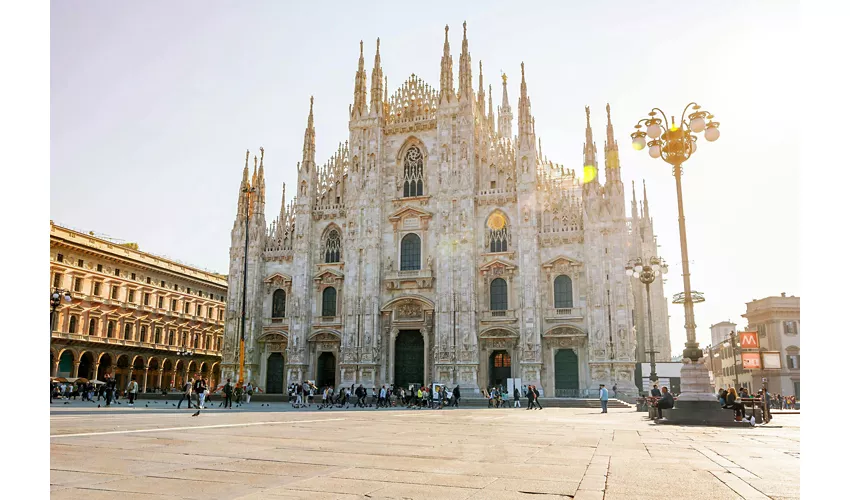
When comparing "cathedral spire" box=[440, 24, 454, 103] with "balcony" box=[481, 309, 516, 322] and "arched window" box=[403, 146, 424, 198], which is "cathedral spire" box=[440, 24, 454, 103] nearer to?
"arched window" box=[403, 146, 424, 198]

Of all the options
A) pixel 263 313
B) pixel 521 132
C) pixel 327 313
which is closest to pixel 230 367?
pixel 263 313

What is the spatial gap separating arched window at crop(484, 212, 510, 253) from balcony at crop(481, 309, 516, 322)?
3.86m

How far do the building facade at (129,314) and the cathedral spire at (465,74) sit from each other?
27.5m

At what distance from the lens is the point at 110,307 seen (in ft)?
152

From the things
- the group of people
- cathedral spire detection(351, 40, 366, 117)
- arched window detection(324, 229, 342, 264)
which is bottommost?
the group of people

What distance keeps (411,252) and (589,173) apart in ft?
40.1

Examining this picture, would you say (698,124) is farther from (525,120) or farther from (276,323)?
(276,323)

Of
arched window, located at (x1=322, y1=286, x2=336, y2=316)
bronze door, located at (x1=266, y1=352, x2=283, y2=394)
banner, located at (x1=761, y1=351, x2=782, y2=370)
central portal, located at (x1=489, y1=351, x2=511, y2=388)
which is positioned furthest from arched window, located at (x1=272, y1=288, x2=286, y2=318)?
banner, located at (x1=761, y1=351, x2=782, y2=370)

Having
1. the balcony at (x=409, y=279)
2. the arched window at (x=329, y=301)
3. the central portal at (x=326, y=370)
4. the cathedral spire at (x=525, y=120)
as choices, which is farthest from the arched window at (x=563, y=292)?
the central portal at (x=326, y=370)

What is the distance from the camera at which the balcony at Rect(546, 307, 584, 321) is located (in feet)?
118

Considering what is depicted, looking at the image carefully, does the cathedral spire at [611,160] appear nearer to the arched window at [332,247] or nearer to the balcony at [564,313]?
the balcony at [564,313]

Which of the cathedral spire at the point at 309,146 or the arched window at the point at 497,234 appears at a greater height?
the cathedral spire at the point at 309,146

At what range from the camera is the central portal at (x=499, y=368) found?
3706 centimetres

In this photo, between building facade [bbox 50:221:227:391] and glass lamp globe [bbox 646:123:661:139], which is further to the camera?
building facade [bbox 50:221:227:391]
